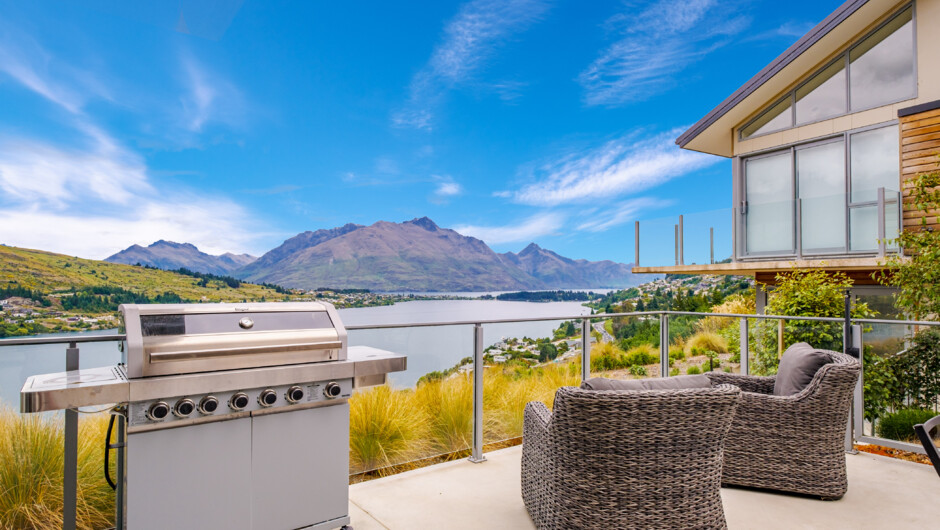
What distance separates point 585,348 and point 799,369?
1787 mm

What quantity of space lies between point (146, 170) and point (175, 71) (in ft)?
19.9

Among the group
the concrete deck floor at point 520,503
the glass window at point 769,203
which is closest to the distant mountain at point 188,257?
the glass window at point 769,203

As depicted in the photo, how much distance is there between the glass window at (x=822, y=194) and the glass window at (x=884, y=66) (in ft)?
2.65

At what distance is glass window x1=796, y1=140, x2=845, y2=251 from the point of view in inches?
331

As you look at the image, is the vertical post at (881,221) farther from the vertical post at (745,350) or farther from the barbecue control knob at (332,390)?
the barbecue control knob at (332,390)

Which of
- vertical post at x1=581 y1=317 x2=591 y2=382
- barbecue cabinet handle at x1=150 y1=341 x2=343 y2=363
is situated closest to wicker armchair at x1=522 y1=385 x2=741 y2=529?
barbecue cabinet handle at x1=150 y1=341 x2=343 y2=363

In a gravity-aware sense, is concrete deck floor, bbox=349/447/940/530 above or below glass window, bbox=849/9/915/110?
below

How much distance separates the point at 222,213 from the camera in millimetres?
34625

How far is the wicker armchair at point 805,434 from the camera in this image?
314 centimetres

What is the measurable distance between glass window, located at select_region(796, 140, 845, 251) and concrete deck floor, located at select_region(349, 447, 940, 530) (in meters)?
5.72

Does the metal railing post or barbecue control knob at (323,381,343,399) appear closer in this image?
barbecue control knob at (323,381,343,399)

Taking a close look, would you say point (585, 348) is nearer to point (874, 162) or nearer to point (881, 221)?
point (881, 221)

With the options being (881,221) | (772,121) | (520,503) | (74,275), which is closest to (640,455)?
(520,503)

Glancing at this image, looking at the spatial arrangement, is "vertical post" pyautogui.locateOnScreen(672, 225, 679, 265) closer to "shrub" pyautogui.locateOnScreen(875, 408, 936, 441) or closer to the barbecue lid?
"shrub" pyautogui.locateOnScreen(875, 408, 936, 441)
